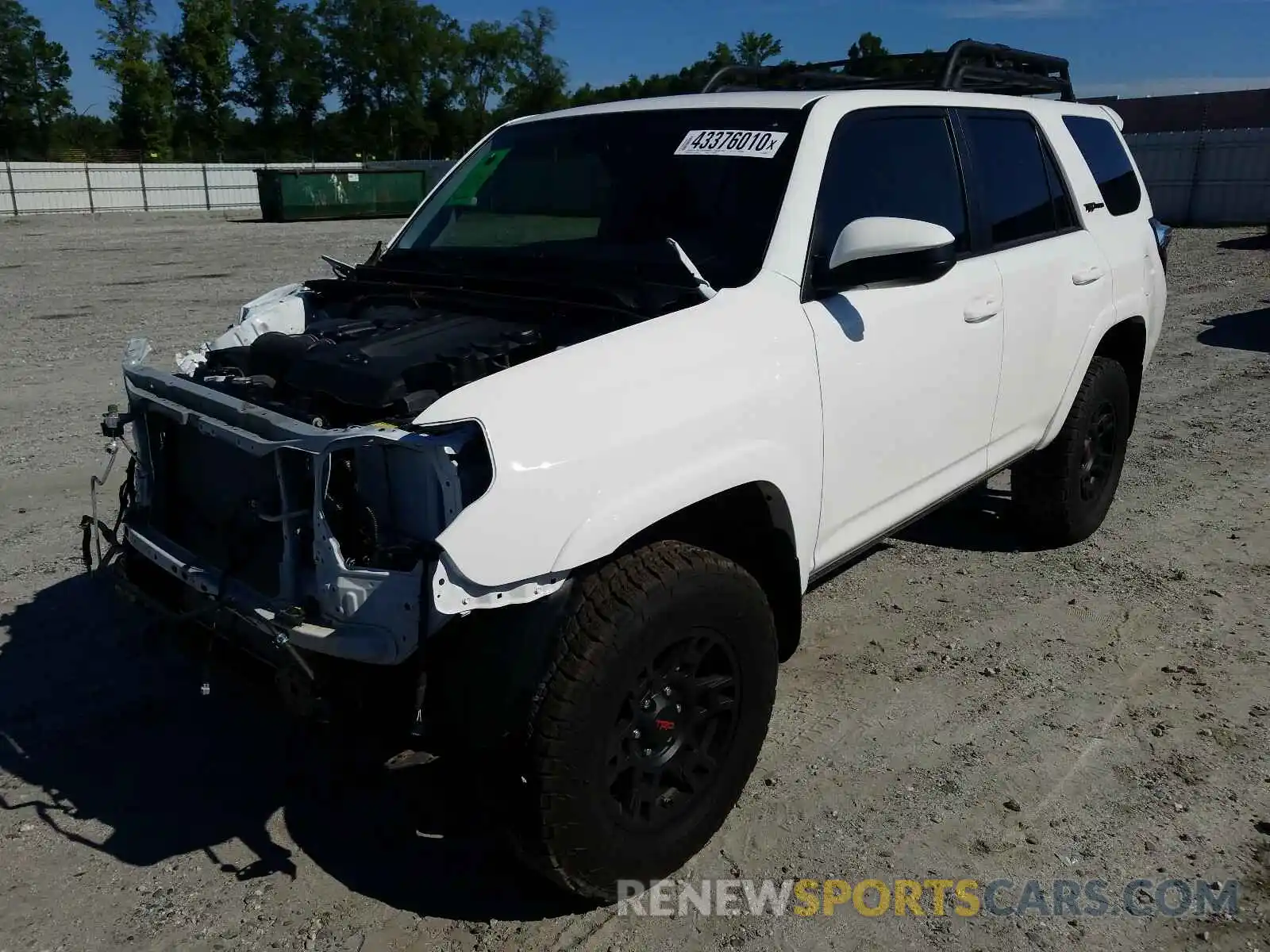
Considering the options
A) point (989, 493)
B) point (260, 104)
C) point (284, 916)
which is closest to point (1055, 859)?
point (284, 916)

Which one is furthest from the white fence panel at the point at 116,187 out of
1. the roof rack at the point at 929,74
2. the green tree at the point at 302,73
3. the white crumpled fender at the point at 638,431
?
the white crumpled fender at the point at 638,431

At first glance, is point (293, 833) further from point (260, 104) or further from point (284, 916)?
point (260, 104)

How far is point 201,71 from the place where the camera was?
67625 millimetres

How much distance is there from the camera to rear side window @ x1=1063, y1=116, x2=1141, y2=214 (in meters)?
5.12

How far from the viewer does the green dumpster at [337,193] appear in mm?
33219

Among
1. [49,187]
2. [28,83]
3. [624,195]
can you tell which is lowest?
[624,195]

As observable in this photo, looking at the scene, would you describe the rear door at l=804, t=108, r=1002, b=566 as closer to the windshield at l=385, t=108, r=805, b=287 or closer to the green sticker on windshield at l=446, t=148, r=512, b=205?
the windshield at l=385, t=108, r=805, b=287

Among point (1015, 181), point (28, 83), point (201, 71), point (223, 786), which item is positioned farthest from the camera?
point (201, 71)

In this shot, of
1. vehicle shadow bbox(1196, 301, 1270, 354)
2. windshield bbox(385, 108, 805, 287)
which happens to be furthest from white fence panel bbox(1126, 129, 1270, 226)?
windshield bbox(385, 108, 805, 287)

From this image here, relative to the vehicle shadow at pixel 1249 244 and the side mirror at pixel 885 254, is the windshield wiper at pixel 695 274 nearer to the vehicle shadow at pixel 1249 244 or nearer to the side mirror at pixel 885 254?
the side mirror at pixel 885 254

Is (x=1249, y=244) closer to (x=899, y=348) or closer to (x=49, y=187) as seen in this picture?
(x=899, y=348)

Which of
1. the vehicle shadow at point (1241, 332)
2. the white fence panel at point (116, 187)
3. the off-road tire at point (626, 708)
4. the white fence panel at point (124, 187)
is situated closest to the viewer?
the off-road tire at point (626, 708)

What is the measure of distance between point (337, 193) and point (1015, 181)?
32.6m

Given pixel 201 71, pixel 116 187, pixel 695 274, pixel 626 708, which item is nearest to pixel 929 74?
pixel 695 274
